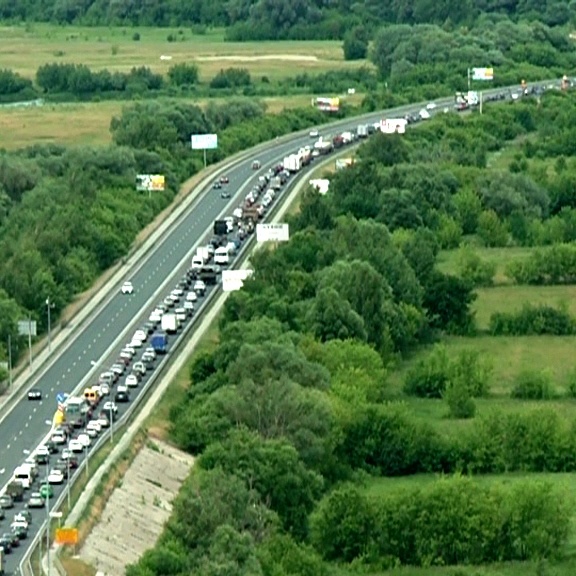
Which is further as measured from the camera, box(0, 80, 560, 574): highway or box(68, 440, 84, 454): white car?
box(0, 80, 560, 574): highway

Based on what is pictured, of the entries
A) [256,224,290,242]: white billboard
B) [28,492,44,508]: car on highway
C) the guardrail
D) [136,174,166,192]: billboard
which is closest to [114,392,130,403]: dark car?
the guardrail

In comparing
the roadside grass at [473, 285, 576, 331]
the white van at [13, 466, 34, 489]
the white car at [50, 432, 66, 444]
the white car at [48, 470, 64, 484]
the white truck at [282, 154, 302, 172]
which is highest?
the white van at [13, 466, 34, 489]

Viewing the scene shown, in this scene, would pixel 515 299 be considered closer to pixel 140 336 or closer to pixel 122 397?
pixel 140 336

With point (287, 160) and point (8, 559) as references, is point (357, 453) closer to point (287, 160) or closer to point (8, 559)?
point (8, 559)

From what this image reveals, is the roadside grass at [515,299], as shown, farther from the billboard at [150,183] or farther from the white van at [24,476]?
the white van at [24,476]

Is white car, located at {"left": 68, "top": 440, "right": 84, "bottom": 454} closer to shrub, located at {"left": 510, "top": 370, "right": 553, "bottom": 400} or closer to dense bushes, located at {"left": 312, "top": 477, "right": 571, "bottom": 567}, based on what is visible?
dense bushes, located at {"left": 312, "top": 477, "right": 571, "bottom": 567}

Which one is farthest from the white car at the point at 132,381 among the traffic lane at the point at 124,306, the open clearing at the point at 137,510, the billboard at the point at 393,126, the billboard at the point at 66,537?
the billboard at the point at 393,126

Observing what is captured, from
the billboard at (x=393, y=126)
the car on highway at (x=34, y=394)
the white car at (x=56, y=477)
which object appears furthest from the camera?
the billboard at (x=393, y=126)

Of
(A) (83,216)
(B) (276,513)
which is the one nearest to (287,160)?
(A) (83,216)
